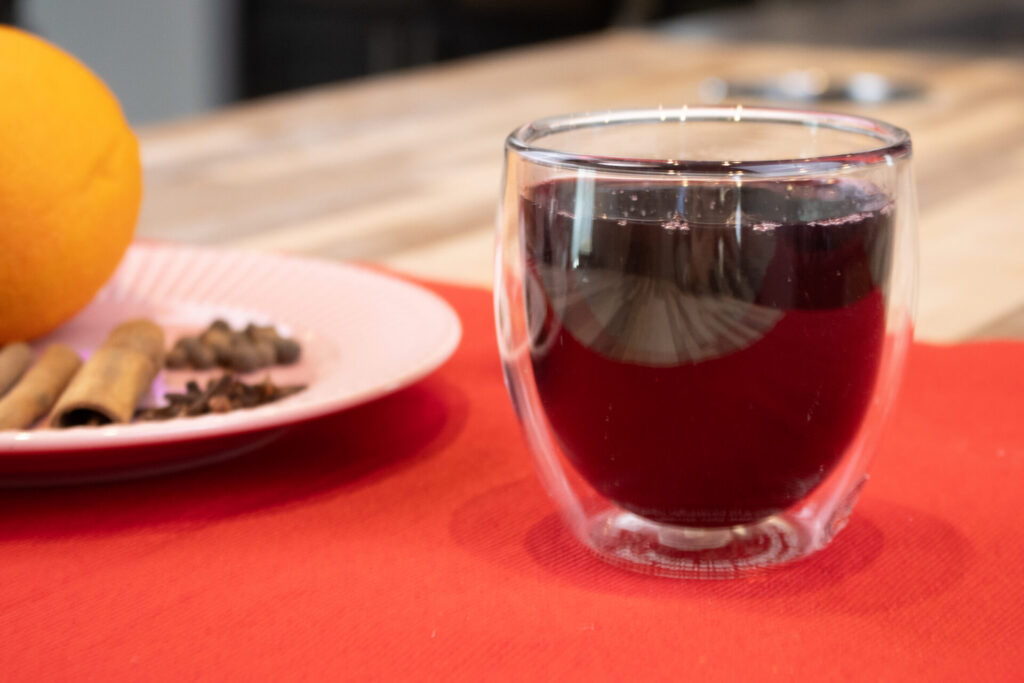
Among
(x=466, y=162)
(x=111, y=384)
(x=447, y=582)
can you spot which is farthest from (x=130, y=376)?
(x=466, y=162)

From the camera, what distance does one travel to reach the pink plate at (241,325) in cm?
56

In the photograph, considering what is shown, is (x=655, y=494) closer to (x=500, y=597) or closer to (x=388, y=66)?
(x=500, y=597)

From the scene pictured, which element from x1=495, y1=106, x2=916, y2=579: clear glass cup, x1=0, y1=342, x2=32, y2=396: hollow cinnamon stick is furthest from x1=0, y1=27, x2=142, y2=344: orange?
x1=495, y1=106, x2=916, y2=579: clear glass cup

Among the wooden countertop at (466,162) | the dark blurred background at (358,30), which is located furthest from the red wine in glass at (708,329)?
the dark blurred background at (358,30)

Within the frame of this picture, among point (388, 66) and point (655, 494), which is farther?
point (388, 66)

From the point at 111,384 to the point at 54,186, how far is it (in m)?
0.14

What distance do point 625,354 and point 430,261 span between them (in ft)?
1.93

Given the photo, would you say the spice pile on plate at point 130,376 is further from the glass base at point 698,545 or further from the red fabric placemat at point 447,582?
the glass base at point 698,545

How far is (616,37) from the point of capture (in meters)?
2.58

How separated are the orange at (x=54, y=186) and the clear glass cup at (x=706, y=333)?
289 millimetres

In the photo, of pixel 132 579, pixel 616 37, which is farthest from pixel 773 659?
pixel 616 37

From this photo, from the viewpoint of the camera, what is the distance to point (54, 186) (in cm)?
71

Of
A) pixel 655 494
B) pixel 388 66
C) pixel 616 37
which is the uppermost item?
pixel 655 494

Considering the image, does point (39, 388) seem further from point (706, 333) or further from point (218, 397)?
point (706, 333)
